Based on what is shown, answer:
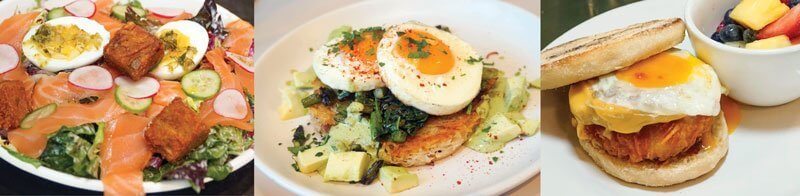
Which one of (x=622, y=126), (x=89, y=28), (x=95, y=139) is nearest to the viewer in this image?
(x=622, y=126)

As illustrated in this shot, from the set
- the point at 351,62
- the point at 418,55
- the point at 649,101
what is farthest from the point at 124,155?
Result: the point at 649,101

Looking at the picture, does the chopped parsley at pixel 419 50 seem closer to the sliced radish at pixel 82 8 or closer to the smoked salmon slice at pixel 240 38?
the smoked salmon slice at pixel 240 38

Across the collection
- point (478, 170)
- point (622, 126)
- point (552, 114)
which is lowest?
point (478, 170)

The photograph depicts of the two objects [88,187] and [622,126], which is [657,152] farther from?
[88,187]

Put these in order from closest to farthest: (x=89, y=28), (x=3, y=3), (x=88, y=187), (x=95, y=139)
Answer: (x=88, y=187), (x=95, y=139), (x=89, y=28), (x=3, y=3)

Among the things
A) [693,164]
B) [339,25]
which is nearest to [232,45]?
[339,25]

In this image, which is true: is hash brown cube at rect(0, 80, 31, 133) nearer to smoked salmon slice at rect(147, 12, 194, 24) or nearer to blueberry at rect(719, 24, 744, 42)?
smoked salmon slice at rect(147, 12, 194, 24)

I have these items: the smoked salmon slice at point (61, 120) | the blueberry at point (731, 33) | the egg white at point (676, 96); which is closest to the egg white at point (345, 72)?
the smoked salmon slice at point (61, 120)

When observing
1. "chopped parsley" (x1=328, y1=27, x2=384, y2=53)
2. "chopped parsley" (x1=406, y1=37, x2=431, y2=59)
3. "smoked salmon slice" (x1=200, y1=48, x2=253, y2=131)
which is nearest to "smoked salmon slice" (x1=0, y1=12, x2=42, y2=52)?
"smoked salmon slice" (x1=200, y1=48, x2=253, y2=131)
